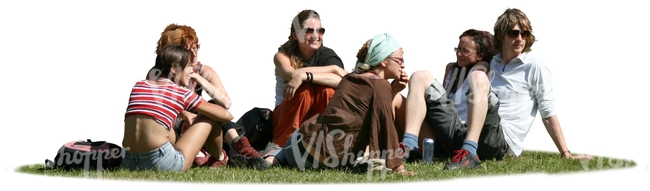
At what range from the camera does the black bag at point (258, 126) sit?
11266 millimetres

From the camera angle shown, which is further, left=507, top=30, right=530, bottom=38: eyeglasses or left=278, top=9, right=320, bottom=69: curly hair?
left=278, top=9, right=320, bottom=69: curly hair

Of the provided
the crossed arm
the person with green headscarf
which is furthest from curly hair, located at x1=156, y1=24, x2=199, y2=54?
the person with green headscarf

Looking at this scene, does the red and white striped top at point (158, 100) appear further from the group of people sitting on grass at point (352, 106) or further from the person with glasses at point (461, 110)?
the person with glasses at point (461, 110)

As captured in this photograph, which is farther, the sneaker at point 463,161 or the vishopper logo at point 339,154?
the sneaker at point 463,161

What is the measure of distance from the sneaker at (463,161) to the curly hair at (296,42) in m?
2.05

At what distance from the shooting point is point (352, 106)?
31.5 ft

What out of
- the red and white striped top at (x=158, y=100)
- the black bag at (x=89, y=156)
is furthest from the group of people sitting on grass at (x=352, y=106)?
the black bag at (x=89, y=156)

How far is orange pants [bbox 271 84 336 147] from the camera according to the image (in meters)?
10.9

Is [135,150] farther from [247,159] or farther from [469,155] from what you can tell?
[469,155]

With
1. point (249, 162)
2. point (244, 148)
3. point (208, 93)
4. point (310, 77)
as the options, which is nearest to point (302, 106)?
point (310, 77)

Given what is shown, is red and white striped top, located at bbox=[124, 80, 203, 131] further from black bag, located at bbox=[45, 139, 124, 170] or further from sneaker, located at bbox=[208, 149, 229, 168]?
sneaker, located at bbox=[208, 149, 229, 168]

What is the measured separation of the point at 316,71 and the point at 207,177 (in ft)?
6.44

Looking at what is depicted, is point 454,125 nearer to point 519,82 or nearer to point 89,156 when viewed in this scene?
point 519,82

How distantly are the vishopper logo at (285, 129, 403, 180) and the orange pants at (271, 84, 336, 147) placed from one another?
101cm
